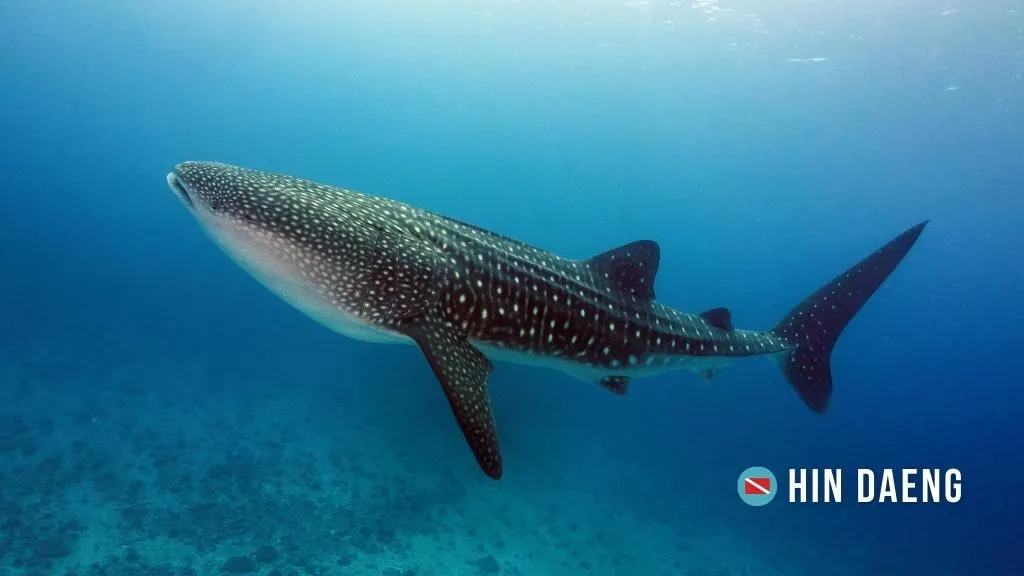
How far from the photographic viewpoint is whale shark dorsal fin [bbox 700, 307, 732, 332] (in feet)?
22.5

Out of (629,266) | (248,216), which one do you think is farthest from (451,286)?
(629,266)

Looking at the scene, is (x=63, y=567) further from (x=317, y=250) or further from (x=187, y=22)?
(x=187, y=22)

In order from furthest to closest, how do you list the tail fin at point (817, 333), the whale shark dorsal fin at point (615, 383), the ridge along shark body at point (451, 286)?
the tail fin at point (817, 333)
the whale shark dorsal fin at point (615, 383)
the ridge along shark body at point (451, 286)

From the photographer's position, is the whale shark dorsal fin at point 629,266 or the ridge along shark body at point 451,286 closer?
the ridge along shark body at point 451,286

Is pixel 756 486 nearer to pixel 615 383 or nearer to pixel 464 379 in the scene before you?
pixel 615 383

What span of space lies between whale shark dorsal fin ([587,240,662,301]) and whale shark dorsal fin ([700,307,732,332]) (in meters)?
1.40

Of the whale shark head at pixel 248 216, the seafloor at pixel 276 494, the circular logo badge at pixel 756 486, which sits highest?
the whale shark head at pixel 248 216

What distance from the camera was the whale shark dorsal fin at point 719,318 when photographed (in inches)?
270

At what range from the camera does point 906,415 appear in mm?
68500

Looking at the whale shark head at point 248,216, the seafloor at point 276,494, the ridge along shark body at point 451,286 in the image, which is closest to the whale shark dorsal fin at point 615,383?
the ridge along shark body at point 451,286

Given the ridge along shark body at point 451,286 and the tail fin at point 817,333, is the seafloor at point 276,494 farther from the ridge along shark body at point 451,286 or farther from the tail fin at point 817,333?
the tail fin at point 817,333

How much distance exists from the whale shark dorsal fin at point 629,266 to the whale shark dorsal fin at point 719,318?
4.60ft

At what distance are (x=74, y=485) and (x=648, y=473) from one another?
2175 centimetres

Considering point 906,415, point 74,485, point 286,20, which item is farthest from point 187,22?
point 906,415
